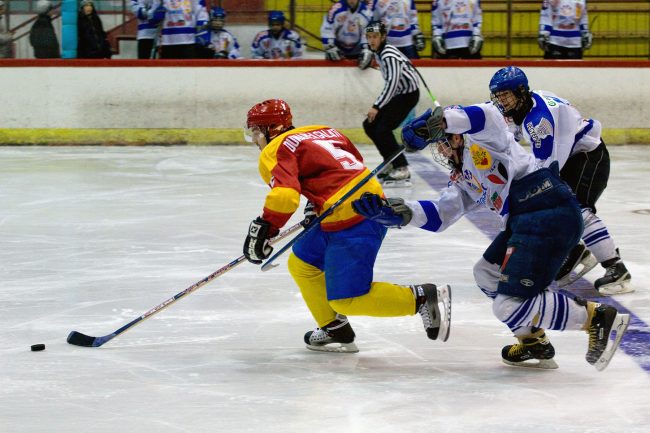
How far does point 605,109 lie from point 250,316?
25.4ft

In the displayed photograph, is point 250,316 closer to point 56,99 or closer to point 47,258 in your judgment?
point 47,258

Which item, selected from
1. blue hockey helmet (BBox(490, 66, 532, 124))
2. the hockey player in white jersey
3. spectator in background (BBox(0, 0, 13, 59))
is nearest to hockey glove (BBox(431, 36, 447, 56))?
spectator in background (BBox(0, 0, 13, 59))

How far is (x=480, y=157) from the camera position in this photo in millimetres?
4137

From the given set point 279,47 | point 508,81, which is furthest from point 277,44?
point 508,81

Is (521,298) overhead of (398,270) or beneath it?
overhead

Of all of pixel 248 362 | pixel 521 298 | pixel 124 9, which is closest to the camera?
pixel 521 298

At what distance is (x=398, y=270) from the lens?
6094 millimetres

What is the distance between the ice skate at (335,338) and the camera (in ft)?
14.9

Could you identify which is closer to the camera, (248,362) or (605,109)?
(248,362)

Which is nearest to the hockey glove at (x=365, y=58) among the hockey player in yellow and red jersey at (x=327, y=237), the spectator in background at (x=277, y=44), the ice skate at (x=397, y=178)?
the spectator in background at (x=277, y=44)

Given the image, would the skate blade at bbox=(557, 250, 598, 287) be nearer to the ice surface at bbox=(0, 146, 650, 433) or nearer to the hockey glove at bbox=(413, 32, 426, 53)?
the ice surface at bbox=(0, 146, 650, 433)

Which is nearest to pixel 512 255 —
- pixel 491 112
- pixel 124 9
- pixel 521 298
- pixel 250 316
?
pixel 521 298

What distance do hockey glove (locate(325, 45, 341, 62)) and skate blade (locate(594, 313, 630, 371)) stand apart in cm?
795

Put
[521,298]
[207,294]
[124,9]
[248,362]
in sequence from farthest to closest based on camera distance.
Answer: [124,9], [207,294], [248,362], [521,298]
